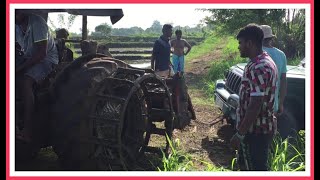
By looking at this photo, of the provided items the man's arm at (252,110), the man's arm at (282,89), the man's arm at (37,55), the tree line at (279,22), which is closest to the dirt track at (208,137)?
the man's arm at (282,89)

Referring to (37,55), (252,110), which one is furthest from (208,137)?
(37,55)

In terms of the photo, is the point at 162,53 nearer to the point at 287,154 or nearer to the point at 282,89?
the point at 282,89

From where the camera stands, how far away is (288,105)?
5.20 meters

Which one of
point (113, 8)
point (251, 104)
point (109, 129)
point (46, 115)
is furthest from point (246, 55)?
point (46, 115)

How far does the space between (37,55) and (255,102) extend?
2168 millimetres

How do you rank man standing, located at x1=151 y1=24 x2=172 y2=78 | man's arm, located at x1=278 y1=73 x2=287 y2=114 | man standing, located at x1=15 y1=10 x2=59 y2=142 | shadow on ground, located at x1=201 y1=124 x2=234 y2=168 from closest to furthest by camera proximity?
man standing, located at x1=15 y1=10 x2=59 y2=142
man's arm, located at x1=278 y1=73 x2=287 y2=114
shadow on ground, located at x1=201 y1=124 x2=234 y2=168
man standing, located at x1=151 y1=24 x2=172 y2=78

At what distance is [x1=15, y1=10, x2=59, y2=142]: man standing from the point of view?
12.4 feet

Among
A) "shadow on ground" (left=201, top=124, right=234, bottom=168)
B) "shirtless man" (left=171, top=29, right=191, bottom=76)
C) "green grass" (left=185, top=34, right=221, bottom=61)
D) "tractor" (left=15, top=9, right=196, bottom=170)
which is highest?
"green grass" (left=185, top=34, right=221, bottom=61)

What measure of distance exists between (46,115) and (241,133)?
6.80 feet

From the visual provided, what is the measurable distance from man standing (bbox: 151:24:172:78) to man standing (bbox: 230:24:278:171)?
4.13 meters

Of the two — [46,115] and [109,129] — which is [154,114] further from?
[46,115]

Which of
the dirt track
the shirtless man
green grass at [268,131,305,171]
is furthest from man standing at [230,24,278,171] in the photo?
the shirtless man

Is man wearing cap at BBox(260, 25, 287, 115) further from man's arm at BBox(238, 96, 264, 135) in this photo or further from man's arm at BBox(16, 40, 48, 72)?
man's arm at BBox(16, 40, 48, 72)

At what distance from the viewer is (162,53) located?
735 centimetres
